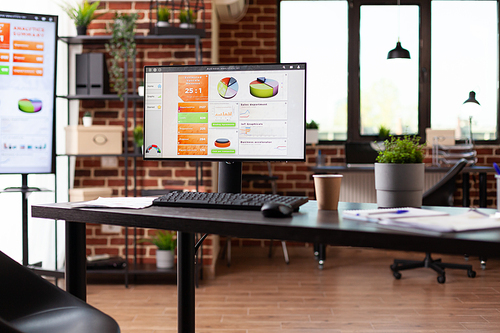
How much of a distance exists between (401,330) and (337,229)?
68.7 inches

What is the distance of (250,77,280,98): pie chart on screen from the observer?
1.48m

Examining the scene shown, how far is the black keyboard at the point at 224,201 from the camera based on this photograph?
117 cm

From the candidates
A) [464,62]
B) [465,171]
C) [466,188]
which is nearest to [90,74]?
[465,171]

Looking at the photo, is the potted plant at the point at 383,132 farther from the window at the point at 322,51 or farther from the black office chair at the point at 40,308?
the black office chair at the point at 40,308

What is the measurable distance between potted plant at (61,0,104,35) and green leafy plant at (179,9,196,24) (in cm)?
57

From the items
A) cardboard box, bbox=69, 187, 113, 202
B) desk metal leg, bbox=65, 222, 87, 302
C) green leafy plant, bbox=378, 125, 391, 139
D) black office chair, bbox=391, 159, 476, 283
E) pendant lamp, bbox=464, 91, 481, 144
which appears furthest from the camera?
green leafy plant, bbox=378, 125, 391, 139

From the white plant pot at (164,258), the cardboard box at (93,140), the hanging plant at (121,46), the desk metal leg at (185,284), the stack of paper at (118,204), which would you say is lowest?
the white plant pot at (164,258)

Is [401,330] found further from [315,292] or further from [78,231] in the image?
[78,231]

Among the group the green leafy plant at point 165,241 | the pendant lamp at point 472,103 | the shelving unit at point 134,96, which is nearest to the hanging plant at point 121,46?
the shelving unit at point 134,96

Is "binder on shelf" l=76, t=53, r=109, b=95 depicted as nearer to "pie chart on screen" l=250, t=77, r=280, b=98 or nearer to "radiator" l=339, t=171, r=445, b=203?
"pie chart on screen" l=250, t=77, r=280, b=98

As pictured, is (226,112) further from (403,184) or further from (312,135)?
(312,135)

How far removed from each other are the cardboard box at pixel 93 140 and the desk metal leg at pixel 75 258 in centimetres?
177

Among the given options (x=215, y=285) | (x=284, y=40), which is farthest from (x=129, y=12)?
(x=215, y=285)

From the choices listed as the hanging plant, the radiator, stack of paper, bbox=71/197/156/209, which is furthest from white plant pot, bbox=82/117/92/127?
the radiator
